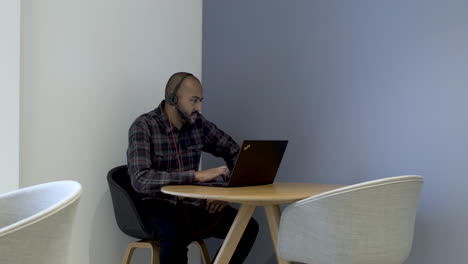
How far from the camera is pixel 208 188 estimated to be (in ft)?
8.89

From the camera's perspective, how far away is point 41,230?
1361mm

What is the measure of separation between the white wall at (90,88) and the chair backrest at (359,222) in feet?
4.56

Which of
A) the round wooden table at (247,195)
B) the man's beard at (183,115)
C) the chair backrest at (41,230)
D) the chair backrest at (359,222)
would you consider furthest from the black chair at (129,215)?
the chair backrest at (41,230)

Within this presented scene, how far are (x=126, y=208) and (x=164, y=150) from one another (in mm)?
402

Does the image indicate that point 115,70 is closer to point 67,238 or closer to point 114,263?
point 114,263

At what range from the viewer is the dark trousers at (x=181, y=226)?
298cm

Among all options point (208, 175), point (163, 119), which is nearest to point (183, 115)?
point (163, 119)

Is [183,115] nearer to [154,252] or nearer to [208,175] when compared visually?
[208,175]

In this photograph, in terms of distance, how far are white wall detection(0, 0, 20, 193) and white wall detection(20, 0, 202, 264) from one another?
116 mm

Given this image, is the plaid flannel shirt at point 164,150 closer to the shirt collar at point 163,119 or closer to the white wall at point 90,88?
the shirt collar at point 163,119

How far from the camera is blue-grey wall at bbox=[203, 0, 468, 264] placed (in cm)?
310

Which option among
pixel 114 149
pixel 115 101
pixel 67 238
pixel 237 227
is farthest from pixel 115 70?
pixel 67 238

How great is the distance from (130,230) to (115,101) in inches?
32.7

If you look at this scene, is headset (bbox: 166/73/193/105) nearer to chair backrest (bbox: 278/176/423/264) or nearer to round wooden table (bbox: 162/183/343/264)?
round wooden table (bbox: 162/183/343/264)
